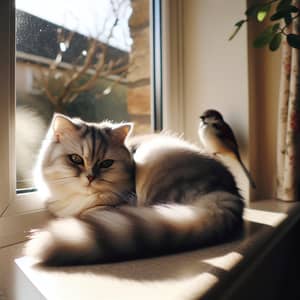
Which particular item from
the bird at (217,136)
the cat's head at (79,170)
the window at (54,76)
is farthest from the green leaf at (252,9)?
the cat's head at (79,170)

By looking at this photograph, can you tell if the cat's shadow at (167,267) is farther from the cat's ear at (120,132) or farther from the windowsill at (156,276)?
the cat's ear at (120,132)

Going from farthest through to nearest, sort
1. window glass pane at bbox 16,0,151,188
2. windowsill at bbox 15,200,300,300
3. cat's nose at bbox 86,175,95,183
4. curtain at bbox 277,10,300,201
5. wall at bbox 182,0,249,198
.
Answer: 1. wall at bbox 182,0,249,198
2. curtain at bbox 277,10,300,201
3. window glass pane at bbox 16,0,151,188
4. cat's nose at bbox 86,175,95,183
5. windowsill at bbox 15,200,300,300

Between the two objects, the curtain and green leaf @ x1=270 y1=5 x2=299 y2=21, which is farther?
the curtain

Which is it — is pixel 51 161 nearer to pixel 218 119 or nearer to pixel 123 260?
pixel 123 260

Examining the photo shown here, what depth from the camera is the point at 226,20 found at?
121cm

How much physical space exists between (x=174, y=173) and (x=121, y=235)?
0.97 feet

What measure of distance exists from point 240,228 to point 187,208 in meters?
0.22

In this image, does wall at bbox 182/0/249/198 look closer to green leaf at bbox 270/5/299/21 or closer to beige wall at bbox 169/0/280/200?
beige wall at bbox 169/0/280/200

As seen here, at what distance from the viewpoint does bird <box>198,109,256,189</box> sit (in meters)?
1.07

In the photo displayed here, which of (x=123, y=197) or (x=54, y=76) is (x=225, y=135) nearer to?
(x=123, y=197)

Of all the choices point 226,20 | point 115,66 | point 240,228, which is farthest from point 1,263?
point 226,20

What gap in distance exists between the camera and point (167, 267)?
0.56 meters

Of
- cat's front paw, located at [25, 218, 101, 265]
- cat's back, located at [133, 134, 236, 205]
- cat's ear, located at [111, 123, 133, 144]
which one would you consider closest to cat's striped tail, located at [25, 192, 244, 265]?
cat's front paw, located at [25, 218, 101, 265]

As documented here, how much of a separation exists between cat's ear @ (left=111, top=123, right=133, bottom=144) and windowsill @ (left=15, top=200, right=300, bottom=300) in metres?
0.33
